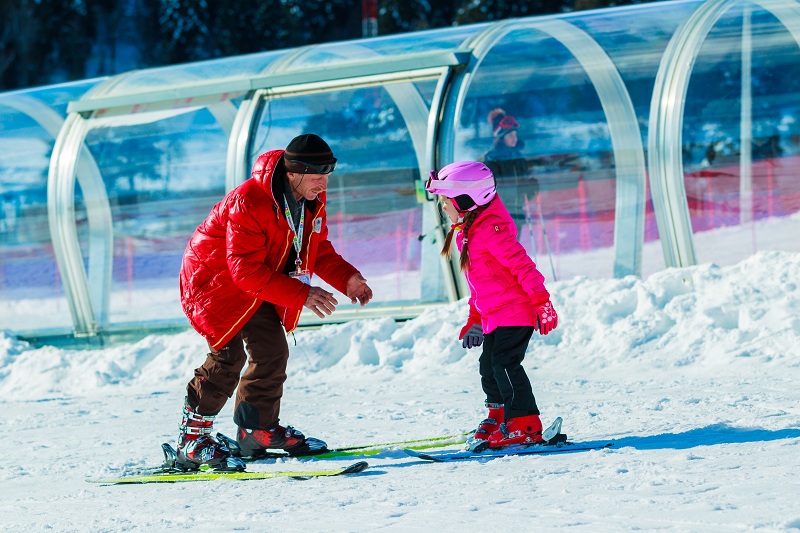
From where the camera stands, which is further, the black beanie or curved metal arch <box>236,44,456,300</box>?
curved metal arch <box>236,44,456,300</box>

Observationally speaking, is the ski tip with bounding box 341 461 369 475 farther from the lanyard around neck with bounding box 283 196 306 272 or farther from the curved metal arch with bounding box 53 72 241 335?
the curved metal arch with bounding box 53 72 241 335

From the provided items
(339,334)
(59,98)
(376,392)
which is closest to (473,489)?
(376,392)

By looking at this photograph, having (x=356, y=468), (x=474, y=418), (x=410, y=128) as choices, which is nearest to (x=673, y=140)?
(x=410, y=128)

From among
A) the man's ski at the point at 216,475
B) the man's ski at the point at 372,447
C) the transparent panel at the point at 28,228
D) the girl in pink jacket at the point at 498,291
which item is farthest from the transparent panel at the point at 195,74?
the man's ski at the point at 216,475

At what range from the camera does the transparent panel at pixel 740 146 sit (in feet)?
27.2

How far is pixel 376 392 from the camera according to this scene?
7211mm

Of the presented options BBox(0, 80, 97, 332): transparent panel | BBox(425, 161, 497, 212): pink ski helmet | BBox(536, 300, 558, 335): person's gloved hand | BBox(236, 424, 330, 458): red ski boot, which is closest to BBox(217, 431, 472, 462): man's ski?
BBox(236, 424, 330, 458): red ski boot

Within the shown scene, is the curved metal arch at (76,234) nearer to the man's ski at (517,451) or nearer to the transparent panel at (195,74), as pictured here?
the transparent panel at (195,74)

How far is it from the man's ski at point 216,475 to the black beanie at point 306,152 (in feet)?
4.22

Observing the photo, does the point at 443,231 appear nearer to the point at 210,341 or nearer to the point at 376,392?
the point at 376,392

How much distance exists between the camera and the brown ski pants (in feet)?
16.0

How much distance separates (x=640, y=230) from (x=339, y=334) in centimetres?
246

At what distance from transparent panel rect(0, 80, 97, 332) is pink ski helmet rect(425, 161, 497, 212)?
22.0 feet

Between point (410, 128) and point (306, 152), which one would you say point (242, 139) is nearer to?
point (410, 128)
